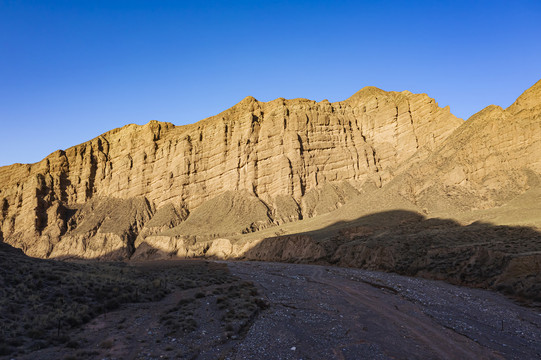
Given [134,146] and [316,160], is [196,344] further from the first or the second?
[134,146]

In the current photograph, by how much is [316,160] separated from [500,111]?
4188cm

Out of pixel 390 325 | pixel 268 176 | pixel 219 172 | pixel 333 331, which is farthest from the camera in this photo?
pixel 219 172

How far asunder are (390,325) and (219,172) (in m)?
85.4

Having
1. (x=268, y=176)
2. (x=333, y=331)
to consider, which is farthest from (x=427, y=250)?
(x=268, y=176)

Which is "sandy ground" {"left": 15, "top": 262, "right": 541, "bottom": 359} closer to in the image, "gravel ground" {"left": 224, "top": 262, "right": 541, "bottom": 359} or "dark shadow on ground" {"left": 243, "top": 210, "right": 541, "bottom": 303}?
"gravel ground" {"left": 224, "top": 262, "right": 541, "bottom": 359}

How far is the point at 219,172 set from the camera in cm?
9712

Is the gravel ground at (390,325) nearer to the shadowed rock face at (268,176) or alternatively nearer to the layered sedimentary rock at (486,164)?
the shadowed rock face at (268,176)

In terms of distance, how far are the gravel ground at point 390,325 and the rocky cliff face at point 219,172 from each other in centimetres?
5410

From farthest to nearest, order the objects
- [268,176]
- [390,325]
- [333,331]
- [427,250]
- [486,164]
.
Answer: [268,176] → [486,164] → [427,250] → [390,325] → [333,331]

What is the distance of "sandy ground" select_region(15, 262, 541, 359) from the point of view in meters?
11.3

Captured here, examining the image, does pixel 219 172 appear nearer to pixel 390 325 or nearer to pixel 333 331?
pixel 390 325

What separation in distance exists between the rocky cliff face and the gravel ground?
2130 inches

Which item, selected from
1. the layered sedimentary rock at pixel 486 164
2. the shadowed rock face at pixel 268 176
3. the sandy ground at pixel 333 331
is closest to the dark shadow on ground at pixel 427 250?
the shadowed rock face at pixel 268 176

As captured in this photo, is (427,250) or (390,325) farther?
(427,250)
